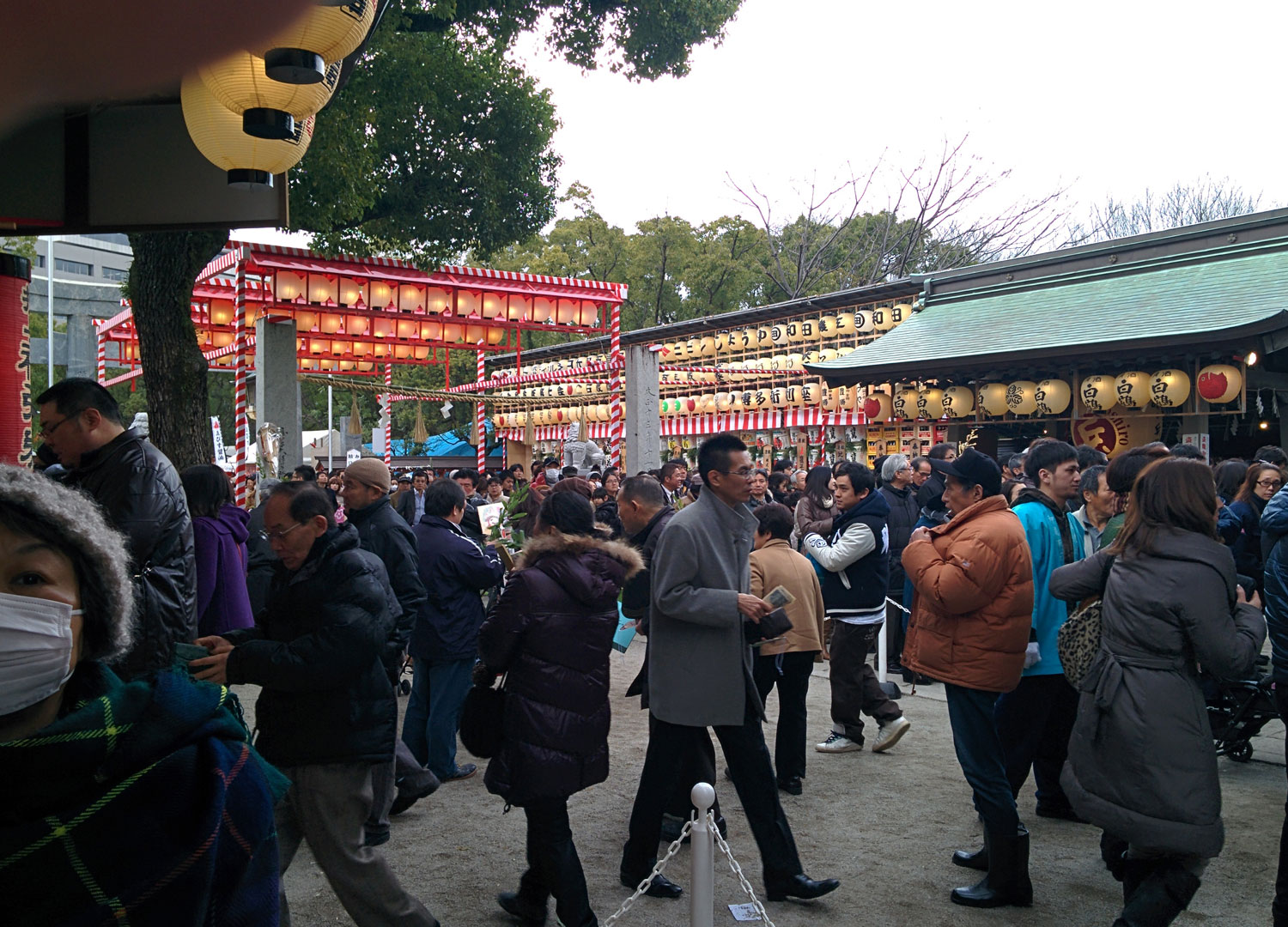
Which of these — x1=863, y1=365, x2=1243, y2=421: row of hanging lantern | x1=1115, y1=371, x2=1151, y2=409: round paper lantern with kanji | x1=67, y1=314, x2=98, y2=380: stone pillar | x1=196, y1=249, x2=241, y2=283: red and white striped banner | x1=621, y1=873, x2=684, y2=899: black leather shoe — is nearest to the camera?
x1=621, y1=873, x2=684, y2=899: black leather shoe

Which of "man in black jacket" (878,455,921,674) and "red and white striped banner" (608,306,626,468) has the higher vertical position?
"red and white striped banner" (608,306,626,468)

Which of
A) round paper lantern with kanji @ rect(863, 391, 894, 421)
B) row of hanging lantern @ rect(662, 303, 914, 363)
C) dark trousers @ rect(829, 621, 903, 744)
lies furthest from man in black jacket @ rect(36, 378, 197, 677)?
row of hanging lantern @ rect(662, 303, 914, 363)

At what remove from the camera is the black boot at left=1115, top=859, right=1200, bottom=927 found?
360cm

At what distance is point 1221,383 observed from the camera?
522 inches

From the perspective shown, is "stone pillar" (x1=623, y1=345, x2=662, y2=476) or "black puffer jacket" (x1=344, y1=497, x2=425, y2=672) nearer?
"black puffer jacket" (x1=344, y1=497, x2=425, y2=672)

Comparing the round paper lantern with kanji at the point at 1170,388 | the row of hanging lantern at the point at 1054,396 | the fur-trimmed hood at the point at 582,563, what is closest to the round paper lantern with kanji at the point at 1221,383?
the row of hanging lantern at the point at 1054,396

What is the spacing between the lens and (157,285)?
9750 mm

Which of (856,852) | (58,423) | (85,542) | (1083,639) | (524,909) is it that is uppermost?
(58,423)

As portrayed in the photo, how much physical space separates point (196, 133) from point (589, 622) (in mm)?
2801

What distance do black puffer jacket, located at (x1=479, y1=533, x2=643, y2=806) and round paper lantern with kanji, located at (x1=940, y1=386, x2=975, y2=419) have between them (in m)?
13.6

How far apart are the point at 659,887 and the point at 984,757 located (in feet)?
5.20

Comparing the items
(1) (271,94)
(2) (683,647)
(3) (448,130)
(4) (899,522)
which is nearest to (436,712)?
(2) (683,647)

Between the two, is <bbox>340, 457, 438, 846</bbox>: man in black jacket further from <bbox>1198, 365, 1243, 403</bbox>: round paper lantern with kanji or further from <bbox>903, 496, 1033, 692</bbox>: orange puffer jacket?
<bbox>1198, 365, 1243, 403</bbox>: round paper lantern with kanji

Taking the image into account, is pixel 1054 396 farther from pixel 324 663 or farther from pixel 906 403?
pixel 324 663
